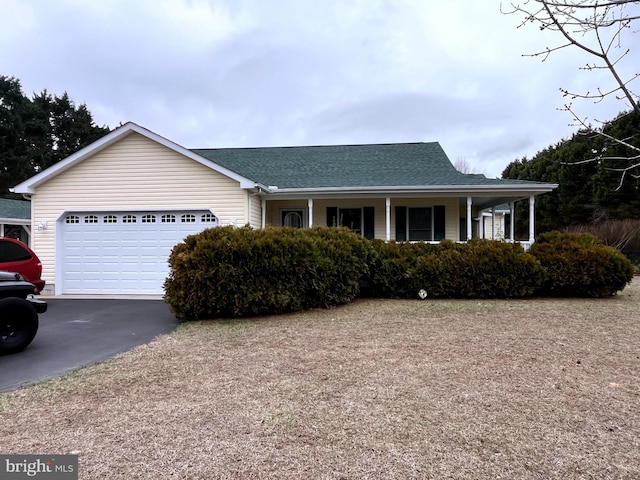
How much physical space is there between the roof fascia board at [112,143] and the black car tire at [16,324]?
21.5ft

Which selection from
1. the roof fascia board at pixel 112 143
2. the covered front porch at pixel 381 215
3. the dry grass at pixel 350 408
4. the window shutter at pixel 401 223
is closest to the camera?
the dry grass at pixel 350 408

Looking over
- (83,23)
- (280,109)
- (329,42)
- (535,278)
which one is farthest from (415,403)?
(280,109)

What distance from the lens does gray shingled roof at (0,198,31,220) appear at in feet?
56.3

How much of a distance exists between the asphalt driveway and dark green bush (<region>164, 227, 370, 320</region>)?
818 mm

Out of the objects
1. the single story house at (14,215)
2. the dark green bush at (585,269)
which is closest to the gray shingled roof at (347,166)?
the dark green bush at (585,269)

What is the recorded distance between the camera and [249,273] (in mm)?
7984

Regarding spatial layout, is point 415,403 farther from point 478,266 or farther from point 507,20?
point 478,266

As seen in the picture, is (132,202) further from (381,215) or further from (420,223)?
(420,223)

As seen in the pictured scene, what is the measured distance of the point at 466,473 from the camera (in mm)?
2521

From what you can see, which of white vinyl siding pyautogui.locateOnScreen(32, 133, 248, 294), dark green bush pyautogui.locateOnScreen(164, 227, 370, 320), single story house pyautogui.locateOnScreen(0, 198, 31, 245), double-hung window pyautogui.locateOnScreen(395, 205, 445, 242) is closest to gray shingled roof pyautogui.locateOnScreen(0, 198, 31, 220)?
single story house pyautogui.locateOnScreen(0, 198, 31, 245)

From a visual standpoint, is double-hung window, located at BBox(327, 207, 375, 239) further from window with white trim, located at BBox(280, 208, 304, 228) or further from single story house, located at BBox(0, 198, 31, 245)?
single story house, located at BBox(0, 198, 31, 245)

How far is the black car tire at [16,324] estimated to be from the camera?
550 centimetres

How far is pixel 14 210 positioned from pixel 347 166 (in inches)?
602

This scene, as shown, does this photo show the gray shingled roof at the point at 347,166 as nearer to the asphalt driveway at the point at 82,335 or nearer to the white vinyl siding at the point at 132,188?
the white vinyl siding at the point at 132,188
